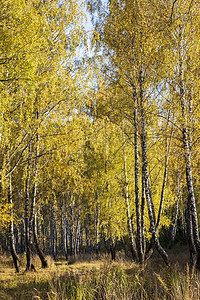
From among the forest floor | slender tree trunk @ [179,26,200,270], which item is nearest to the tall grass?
the forest floor

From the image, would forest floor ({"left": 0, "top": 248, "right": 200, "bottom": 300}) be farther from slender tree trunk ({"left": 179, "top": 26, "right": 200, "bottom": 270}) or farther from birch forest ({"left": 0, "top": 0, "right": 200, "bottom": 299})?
birch forest ({"left": 0, "top": 0, "right": 200, "bottom": 299})

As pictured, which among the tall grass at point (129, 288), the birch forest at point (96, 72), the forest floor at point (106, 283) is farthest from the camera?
the birch forest at point (96, 72)

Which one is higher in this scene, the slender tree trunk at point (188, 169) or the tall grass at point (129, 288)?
the slender tree trunk at point (188, 169)

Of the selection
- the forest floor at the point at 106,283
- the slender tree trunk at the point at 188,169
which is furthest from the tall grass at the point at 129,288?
the slender tree trunk at the point at 188,169

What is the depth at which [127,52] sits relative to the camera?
8.33 metres

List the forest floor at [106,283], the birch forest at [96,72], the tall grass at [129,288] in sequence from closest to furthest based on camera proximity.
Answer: the tall grass at [129,288] < the forest floor at [106,283] < the birch forest at [96,72]

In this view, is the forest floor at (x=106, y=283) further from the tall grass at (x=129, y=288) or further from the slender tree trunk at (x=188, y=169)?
the slender tree trunk at (x=188, y=169)

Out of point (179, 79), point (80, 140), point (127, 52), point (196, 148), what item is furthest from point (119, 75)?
point (196, 148)

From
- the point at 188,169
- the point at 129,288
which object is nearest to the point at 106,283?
the point at 129,288

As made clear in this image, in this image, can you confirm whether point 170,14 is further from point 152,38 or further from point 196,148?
point 196,148

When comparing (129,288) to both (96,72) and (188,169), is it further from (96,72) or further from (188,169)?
(96,72)

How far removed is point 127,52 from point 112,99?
253 cm

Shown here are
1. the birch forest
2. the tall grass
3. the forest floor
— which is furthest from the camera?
the birch forest

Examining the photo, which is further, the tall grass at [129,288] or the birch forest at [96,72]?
the birch forest at [96,72]
